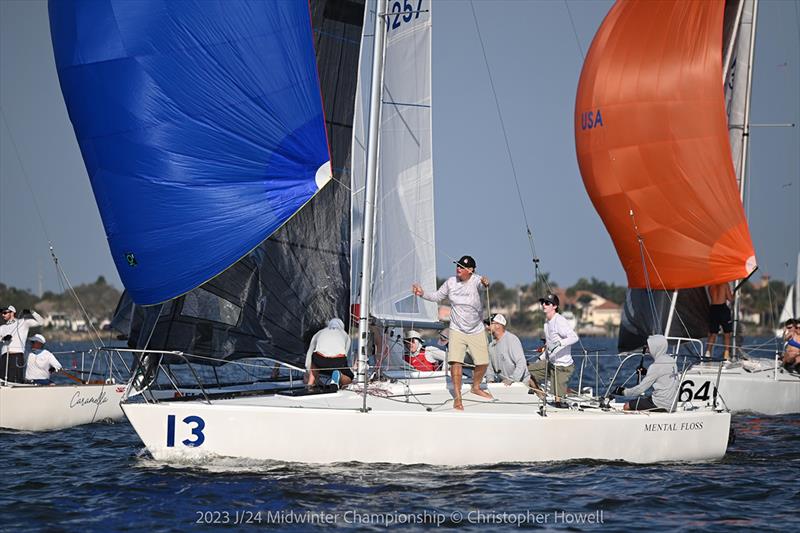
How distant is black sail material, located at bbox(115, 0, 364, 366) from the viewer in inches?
452

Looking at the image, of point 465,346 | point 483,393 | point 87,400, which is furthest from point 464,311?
point 87,400

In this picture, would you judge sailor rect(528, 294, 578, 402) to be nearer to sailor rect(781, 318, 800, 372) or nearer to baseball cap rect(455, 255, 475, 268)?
baseball cap rect(455, 255, 475, 268)

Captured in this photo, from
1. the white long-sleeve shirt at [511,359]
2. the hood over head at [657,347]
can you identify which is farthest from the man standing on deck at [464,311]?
the hood over head at [657,347]

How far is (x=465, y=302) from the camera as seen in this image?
454 inches

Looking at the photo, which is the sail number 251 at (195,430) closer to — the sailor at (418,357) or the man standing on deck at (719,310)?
the sailor at (418,357)

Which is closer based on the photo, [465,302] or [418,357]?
[465,302]

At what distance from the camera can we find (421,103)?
13844mm

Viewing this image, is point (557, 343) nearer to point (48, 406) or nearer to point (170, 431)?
point (170, 431)

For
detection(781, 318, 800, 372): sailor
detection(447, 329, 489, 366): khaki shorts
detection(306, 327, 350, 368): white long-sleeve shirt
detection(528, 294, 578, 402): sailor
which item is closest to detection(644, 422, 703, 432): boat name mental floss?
detection(528, 294, 578, 402): sailor

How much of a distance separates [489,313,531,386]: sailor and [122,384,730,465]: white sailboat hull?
1621 millimetres

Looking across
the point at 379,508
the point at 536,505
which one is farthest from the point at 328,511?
the point at 536,505

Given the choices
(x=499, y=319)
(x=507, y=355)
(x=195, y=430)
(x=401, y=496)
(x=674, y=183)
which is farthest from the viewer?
(x=674, y=183)

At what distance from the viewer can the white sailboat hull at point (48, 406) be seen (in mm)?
15586

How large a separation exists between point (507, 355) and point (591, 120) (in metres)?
6.79
